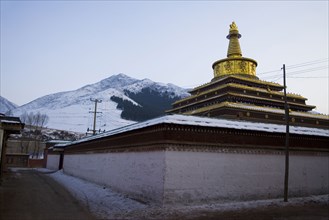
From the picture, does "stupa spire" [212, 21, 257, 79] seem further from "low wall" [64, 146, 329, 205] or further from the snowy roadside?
the snowy roadside

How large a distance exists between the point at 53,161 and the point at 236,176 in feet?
130

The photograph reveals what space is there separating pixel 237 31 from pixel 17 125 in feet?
87.6

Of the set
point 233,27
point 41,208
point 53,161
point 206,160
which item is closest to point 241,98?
point 233,27

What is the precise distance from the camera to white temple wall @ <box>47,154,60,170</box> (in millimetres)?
45034

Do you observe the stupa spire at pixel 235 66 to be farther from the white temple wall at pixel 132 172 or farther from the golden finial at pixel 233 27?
the white temple wall at pixel 132 172

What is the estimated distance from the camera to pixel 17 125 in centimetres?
1973

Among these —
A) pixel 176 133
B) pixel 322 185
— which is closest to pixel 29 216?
pixel 176 133

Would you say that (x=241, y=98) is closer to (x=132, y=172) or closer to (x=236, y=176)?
(x=236, y=176)

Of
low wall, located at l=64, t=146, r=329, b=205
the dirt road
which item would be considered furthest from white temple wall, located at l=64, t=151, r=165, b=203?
the dirt road

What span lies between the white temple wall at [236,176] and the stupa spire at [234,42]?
1800 centimetres

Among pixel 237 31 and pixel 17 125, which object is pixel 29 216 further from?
pixel 237 31

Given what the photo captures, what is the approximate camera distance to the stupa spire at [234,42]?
112 ft

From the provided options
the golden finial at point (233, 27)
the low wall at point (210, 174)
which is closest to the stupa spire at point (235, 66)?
the golden finial at point (233, 27)

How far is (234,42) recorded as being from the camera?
115 feet
